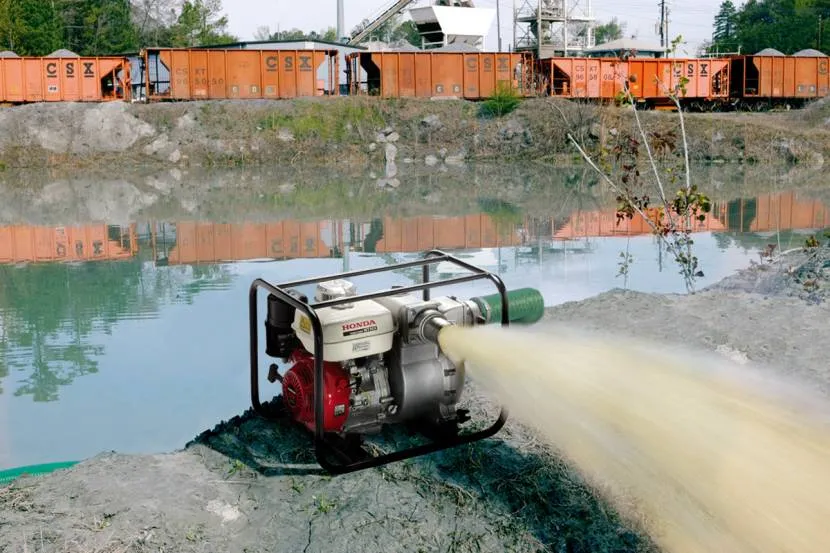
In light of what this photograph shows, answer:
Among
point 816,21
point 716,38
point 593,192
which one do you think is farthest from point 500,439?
point 716,38

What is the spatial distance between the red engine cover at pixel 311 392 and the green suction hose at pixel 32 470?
1.39 meters

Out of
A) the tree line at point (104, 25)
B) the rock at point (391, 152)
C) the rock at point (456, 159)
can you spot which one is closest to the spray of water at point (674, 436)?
the rock at point (456, 159)

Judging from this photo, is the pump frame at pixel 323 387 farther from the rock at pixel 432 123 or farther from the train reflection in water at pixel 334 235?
the rock at pixel 432 123

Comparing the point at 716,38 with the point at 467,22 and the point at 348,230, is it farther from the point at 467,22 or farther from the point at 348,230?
the point at 348,230

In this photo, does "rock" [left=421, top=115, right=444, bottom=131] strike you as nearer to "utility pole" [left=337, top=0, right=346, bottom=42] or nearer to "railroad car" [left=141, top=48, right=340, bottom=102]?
"railroad car" [left=141, top=48, right=340, bottom=102]

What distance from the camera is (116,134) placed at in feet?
121

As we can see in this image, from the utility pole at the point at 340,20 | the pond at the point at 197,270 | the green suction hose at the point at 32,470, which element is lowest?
the green suction hose at the point at 32,470

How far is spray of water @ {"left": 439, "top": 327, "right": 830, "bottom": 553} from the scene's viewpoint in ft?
12.9

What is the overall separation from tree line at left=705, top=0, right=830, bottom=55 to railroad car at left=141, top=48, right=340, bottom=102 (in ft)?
139

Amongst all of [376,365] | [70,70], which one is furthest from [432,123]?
[376,365]

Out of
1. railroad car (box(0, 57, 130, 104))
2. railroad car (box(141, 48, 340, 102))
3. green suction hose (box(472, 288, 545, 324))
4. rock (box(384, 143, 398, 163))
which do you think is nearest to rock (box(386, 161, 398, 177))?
rock (box(384, 143, 398, 163))

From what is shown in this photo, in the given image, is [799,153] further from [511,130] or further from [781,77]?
[781,77]

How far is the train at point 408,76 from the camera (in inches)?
1561

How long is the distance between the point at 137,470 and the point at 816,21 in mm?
83866
